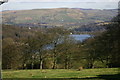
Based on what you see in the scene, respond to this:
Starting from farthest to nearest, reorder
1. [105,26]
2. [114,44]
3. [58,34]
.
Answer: [58,34], [105,26], [114,44]

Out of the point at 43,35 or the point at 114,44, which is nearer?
the point at 114,44

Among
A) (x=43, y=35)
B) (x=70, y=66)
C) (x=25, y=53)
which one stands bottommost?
(x=70, y=66)

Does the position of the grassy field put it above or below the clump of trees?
below

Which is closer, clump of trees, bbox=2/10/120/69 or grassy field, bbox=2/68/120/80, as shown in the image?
grassy field, bbox=2/68/120/80

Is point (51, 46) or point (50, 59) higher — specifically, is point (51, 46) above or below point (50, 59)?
above

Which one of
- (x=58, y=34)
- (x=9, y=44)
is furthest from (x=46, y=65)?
(x=9, y=44)

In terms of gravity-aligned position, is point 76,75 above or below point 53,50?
below

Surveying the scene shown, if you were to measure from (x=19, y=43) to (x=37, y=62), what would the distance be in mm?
2049

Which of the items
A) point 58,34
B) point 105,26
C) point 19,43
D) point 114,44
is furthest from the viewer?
point 58,34

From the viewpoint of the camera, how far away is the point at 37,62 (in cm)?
1285

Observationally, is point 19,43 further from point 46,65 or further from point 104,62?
point 104,62

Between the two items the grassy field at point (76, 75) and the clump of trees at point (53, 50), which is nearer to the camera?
the grassy field at point (76, 75)

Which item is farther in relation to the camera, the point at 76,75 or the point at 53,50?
the point at 53,50

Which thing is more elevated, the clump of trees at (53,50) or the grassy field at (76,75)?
the clump of trees at (53,50)
